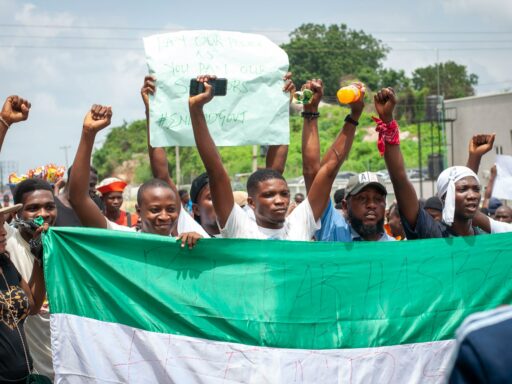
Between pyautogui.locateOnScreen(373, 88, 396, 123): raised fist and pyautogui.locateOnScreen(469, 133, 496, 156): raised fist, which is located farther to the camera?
pyautogui.locateOnScreen(469, 133, 496, 156): raised fist

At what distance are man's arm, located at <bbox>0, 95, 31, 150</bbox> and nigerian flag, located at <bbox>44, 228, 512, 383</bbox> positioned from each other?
0.68 m

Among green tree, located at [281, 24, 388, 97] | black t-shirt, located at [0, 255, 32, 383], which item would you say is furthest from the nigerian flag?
green tree, located at [281, 24, 388, 97]

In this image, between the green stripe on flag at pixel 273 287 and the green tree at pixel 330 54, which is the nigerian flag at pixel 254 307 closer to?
the green stripe on flag at pixel 273 287

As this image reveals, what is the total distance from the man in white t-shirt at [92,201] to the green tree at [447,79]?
7827 centimetres

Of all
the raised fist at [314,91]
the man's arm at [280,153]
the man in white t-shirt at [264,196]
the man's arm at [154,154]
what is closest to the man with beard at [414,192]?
the man in white t-shirt at [264,196]

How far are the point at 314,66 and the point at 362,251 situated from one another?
7977cm

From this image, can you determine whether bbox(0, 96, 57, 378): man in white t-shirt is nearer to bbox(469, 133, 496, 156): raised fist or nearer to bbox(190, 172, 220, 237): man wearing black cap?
bbox(190, 172, 220, 237): man wearing black cap

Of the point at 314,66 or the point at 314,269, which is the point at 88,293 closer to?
the point at 314,269

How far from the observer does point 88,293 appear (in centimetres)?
448

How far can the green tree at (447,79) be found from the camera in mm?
81500

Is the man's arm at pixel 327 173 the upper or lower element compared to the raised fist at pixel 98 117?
lower

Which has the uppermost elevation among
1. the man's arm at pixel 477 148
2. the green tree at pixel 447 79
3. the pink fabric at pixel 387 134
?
the green tree at pixel 447 79

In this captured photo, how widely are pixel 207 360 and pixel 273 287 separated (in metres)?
0.50

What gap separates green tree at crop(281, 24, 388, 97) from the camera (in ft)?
268
